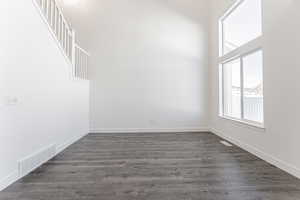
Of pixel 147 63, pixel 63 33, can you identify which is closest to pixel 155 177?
pixel 63 33

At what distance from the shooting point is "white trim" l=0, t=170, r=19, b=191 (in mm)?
1943

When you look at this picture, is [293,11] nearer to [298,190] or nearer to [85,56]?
[298,190]

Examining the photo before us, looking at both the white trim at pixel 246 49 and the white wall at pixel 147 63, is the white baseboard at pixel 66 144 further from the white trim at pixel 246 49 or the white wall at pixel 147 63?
the white trim at pixel 246 49

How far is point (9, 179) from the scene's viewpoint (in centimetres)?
205

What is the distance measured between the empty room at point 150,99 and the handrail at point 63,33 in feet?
0.09

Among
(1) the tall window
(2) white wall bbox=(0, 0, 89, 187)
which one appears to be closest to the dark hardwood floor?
(2) white wall bbox=(0, 0, 89, 187)

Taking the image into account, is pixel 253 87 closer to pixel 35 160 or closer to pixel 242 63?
pixel 242 63

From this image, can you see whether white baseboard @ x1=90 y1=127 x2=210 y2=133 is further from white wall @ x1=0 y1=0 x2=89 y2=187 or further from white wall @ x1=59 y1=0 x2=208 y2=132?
white wall @ x1=0 y1=0 x2=89 y2=187

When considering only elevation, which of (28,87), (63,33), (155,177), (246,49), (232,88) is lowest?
(155,177)

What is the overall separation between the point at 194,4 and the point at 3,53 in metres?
4.90

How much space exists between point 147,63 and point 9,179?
3995mm

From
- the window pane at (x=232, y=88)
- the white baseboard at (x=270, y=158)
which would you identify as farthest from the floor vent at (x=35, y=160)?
the window pane at (x=232, y=88)

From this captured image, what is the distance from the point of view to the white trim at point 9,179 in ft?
6.38

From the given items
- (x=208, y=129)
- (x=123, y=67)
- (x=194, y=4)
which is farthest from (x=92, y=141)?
(x=194, y=4)
